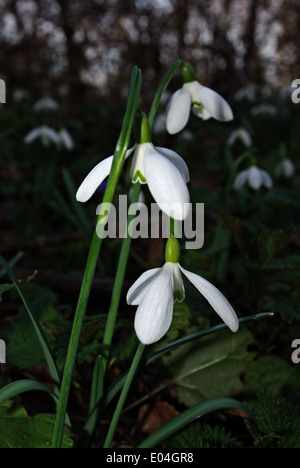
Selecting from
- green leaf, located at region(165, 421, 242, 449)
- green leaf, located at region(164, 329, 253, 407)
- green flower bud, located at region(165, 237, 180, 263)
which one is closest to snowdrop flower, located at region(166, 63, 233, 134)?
green flower bud, located at region(165, 237, 180, 263)

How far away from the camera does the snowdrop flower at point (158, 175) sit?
0.68 m

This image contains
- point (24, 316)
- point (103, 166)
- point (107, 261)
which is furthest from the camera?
point (107, 261)

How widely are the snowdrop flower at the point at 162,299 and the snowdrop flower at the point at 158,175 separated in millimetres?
101

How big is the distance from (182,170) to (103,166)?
136 mm

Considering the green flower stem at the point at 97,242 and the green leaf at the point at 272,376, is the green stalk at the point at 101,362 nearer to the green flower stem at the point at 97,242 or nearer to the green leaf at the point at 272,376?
the green flower stem at the point at 97,242

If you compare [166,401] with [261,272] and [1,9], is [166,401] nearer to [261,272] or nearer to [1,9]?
[261,272]

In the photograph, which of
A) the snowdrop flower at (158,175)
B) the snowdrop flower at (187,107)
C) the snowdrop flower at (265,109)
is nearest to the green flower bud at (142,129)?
the snowdrop flower at (158,175)

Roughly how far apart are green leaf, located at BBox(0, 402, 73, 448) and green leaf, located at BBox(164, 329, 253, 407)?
14.9 inches

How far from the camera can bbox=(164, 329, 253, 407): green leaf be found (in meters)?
1.18

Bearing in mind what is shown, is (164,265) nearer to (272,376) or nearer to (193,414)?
(193,414)

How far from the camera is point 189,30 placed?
19.5 ft

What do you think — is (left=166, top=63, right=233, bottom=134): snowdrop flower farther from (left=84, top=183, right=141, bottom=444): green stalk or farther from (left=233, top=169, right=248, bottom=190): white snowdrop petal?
(left=233, top=169, right=248, bottom=190): white snowdrop petal

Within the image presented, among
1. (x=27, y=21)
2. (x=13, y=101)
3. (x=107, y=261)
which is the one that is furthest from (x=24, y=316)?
(x=27, y=21)
